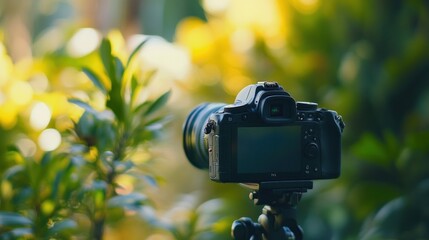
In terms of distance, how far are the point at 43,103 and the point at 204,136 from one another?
1.76 m

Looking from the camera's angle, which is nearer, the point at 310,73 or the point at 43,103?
the point at 43,103

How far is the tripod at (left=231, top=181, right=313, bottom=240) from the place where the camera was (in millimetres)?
2201

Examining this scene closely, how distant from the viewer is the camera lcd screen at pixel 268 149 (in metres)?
2.16

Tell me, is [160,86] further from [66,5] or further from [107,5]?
[66,5]

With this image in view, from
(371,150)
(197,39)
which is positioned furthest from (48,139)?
(197,39)

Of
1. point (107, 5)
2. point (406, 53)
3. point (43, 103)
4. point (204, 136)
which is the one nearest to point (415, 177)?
point (406, 53)

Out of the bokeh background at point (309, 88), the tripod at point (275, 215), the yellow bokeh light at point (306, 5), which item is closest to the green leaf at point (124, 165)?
the tripod at point (275, 215)

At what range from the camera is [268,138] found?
2182mm

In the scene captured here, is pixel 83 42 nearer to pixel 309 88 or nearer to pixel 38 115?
pixel 38 115

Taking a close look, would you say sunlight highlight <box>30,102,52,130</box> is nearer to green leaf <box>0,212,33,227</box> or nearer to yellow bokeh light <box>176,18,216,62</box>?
yellow bokeh light <box>176,18,216,62</box>

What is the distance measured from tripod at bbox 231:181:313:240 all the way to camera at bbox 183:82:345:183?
0.07 feet

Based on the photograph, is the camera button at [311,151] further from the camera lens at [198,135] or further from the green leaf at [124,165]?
the green leaf at [124,165]

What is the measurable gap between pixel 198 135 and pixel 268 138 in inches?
10.4

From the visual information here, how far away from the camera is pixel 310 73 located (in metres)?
4.45
